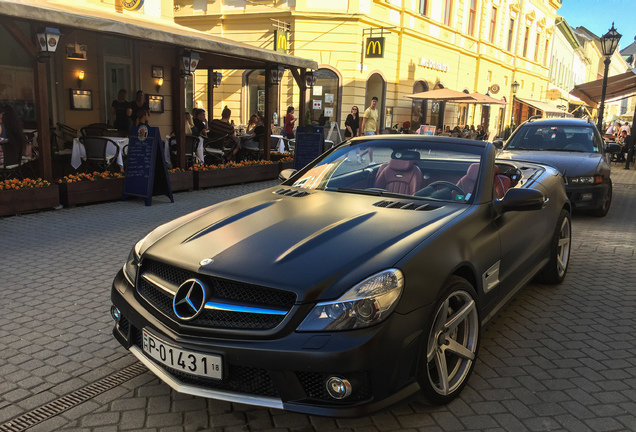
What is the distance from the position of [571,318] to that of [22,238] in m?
6.01

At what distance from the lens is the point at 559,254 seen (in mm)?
5312

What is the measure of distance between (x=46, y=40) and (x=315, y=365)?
750 cm

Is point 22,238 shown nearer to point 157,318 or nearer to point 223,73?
point 157,318

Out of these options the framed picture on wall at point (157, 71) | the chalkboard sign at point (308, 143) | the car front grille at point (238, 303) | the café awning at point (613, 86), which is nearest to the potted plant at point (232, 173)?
the chalkboard sign at point (308, 143)

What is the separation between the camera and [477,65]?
31875 mm

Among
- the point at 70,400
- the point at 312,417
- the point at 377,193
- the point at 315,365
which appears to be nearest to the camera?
the point at 315,365

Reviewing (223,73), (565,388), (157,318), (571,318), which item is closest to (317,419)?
(157,318)

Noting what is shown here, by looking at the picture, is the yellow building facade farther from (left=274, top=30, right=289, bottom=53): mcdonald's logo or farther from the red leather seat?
the red leather seat

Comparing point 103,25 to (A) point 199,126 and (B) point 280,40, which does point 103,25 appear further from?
(B) point 280,40

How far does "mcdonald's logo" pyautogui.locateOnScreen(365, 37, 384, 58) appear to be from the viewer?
20.3 m

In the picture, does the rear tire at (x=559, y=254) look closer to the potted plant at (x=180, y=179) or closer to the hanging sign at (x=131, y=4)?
the potted plant at (x=180, y=179)

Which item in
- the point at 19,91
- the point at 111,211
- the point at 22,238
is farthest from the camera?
the point at 19,91

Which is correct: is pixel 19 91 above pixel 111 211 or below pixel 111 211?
above

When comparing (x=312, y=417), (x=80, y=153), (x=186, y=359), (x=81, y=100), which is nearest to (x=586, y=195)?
(x=312, y=417)
